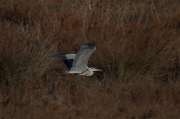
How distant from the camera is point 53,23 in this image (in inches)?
435

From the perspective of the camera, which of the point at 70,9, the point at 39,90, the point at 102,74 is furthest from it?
Result: the point at 70,9

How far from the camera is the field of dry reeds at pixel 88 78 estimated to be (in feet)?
26.7

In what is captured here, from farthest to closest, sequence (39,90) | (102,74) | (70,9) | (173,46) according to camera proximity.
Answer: (70,9) → (173,46) → (102,74) → (39,90)

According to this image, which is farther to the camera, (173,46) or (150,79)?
(173,46)

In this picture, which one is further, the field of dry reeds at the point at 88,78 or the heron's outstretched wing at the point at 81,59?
the field of dry reeds at the point at 88,78

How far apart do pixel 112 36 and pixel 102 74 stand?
78 cm

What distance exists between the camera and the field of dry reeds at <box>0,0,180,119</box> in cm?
813

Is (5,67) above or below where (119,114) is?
above

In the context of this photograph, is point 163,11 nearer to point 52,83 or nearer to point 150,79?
point 150,79

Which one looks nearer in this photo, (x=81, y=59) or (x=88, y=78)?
(x=81, y=59)

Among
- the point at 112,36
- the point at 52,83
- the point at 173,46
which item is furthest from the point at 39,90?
the point at 173,46

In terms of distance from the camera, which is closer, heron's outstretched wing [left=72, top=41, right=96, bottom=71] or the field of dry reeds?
heron's outstretched wing [left=72, top=41, right=96, bottom=71]

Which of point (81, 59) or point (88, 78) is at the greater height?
point (81, 59)

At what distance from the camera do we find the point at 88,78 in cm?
967
